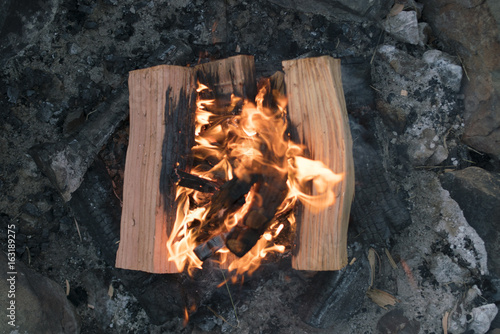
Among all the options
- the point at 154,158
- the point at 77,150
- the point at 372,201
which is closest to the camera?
the point at 154,158

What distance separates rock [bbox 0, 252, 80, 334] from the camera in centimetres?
251

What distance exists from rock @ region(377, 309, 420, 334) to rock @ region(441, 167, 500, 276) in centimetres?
72

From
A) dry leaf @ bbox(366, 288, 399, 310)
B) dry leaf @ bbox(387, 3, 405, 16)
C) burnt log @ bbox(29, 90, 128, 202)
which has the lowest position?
dry leaf @ bbox(366, 288, 399, 310)

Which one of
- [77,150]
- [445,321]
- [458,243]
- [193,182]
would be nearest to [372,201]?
[458,243]

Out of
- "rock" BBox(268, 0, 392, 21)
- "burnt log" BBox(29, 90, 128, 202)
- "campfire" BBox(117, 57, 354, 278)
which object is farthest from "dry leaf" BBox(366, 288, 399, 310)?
"burnt log" BBox(29, 90, 128, 202)

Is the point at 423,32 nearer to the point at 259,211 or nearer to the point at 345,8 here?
the point at 345,8

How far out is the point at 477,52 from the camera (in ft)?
9.62

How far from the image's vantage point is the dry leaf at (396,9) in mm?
3132

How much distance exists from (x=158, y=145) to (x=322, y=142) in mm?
1075

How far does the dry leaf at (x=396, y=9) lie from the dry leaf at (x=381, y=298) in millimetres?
2210

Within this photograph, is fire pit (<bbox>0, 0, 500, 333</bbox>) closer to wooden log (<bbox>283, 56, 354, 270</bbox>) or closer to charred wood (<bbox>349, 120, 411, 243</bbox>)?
charred wood (<bbox>349, 120, 411, 243</bbox>)

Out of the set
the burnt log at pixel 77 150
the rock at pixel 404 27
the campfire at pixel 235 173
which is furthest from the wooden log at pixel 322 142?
the burnt log at pixel 77 150

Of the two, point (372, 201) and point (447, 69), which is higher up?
point (447, 69)

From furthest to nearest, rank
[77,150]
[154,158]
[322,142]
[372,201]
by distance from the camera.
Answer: [372,201] < [77,150] < [154,158] < [322,142]
